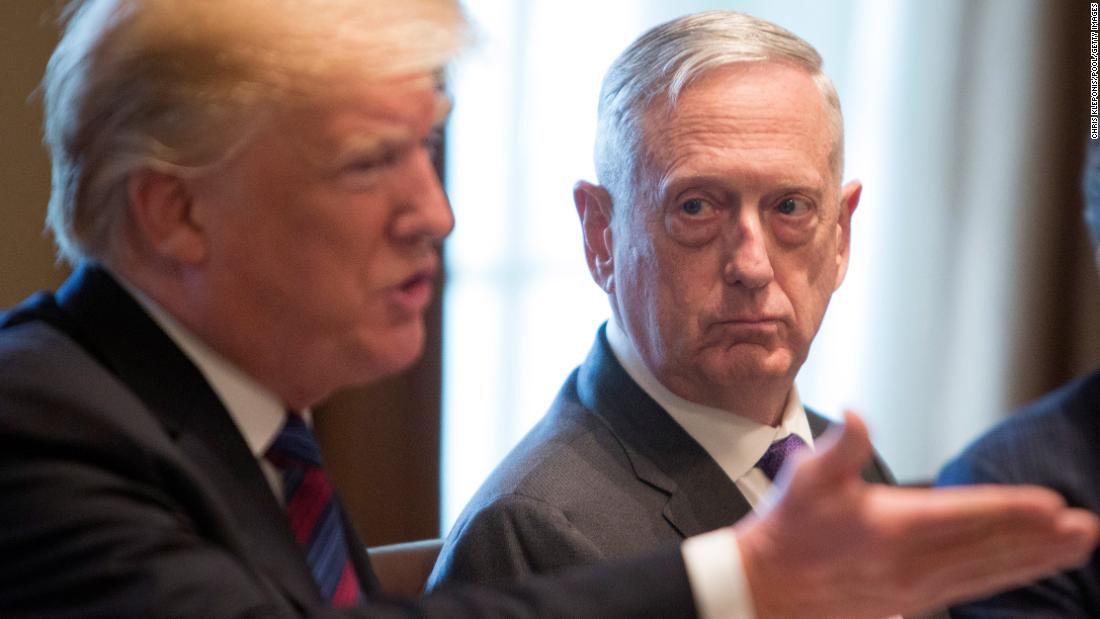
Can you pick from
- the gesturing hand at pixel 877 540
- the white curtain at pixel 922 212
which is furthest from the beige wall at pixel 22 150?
the gesturing hand at pixel 877 540

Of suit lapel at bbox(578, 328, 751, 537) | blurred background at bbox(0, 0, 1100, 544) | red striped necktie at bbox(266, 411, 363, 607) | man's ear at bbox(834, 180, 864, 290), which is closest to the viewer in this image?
red striped necktie at bbox(266, 411, 363, 607)

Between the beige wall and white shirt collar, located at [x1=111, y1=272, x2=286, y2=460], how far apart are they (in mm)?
1371

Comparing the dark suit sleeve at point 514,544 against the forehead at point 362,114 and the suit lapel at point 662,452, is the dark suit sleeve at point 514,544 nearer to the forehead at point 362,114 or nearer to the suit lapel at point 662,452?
the suit lapel at point 662,452

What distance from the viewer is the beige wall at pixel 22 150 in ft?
7.91

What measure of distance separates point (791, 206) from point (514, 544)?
0.59 metres

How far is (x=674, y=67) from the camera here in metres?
1.77

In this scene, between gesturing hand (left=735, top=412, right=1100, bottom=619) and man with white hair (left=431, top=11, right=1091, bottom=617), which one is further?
man with white hair (left=431, top=11, right=1091, bottom=617)

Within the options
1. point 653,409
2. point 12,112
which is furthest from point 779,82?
point 12,112

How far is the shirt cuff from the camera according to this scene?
1067 millimetres

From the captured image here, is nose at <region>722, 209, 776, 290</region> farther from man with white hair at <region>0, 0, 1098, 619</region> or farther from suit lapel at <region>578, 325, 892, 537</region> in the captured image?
man with white hair at <region>0, 0, 1098, 619</region>

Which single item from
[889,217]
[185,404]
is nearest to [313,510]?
[185,404]

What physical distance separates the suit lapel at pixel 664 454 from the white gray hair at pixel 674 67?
10.4 inches

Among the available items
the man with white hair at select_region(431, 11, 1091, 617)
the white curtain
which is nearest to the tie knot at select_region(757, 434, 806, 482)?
the man with white hair at select_region(431, 11, 1091, 617)

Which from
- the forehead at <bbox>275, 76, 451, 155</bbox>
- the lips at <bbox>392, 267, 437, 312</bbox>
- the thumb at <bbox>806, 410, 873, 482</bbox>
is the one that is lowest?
the thumb at <bbox>806, 410, 873, 482</bbox>
